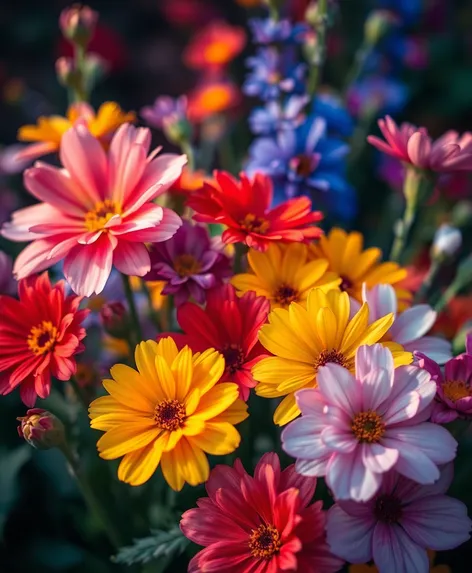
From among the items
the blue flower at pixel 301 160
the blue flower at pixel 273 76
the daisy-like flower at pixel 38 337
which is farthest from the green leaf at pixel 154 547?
the blue flower at pixel 273 76

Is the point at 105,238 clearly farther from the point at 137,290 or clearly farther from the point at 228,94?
the point at 228,94

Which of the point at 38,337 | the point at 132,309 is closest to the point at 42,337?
the point at 38,337

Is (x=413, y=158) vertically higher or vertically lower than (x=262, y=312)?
higher

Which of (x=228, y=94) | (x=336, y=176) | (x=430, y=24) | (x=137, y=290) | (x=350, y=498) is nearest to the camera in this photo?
(x=350, y=498)

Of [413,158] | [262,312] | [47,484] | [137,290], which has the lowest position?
[47,484]

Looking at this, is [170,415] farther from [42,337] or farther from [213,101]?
[213,101]

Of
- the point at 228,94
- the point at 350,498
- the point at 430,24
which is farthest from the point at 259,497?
the point at 430,24

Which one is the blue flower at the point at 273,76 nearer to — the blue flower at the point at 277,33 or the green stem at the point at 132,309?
the blue flower at the point at 277,33

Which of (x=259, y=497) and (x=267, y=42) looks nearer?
(x=259, y=497)
